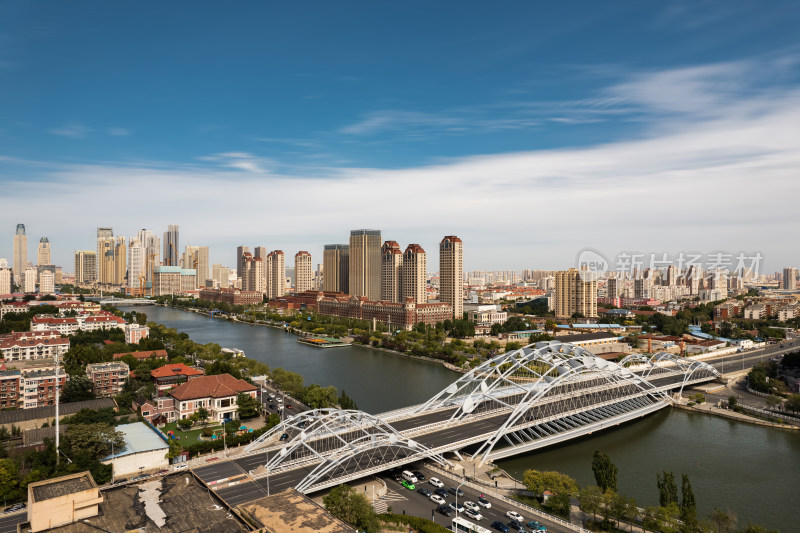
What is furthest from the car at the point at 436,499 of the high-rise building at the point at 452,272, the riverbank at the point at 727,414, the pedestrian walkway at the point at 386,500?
the high-rise building at the point at 452,272

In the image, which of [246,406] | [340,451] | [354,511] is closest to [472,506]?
[354,511]

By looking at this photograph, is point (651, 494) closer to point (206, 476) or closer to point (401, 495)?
point (401, 495)

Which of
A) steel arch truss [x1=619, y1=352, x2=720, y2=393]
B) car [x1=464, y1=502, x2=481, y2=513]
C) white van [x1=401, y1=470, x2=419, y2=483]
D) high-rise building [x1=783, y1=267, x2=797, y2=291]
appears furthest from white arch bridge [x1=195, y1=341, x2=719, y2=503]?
high-rise building [x1=783, y1=267, x2=797, y2=291]

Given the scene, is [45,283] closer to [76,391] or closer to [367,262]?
[367,262]

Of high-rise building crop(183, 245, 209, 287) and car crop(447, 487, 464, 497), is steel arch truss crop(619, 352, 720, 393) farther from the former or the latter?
high-rise building crop(183, 245, 209, 287)

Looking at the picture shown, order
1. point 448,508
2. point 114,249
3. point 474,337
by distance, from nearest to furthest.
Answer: point 448,508 < point 474,337 < point 114,249

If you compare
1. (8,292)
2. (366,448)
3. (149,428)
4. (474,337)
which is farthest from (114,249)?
(366,448)
